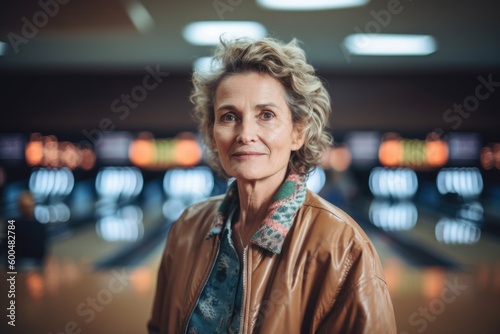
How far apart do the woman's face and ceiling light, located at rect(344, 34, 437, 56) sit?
514 cm

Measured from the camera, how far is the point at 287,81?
4.19ft

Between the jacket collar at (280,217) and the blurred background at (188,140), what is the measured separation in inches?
111

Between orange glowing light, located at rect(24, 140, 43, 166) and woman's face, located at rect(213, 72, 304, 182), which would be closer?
woman's face, located at rect(213, 72, 304, 182)

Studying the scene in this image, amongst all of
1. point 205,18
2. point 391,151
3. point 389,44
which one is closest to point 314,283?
point 205,18

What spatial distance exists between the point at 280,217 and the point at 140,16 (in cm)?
446

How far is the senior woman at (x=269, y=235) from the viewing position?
1.11m

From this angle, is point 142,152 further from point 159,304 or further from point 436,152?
point 159,304

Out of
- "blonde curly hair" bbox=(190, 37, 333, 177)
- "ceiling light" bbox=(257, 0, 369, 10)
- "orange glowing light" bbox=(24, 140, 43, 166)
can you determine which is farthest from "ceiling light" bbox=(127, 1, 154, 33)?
"orange glowing light" bbox=(24, 140, 43, 166)

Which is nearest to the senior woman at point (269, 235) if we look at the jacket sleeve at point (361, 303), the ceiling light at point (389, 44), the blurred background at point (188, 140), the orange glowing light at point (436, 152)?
the jacket sleeve at point (361, 303)

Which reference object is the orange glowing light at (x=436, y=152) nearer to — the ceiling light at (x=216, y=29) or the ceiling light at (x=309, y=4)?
the ceiling light at (x=216, y=29)

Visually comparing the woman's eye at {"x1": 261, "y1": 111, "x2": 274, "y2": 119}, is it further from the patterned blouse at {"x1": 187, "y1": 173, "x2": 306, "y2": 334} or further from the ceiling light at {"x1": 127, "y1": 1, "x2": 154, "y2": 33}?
the ceiling light at {"x1": 127, "y1": 1, "x2": 154, "y2": 33}

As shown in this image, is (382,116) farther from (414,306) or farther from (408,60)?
(414,306)

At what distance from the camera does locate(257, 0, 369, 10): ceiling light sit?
14.8 ft

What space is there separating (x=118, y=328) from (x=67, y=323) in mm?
437
